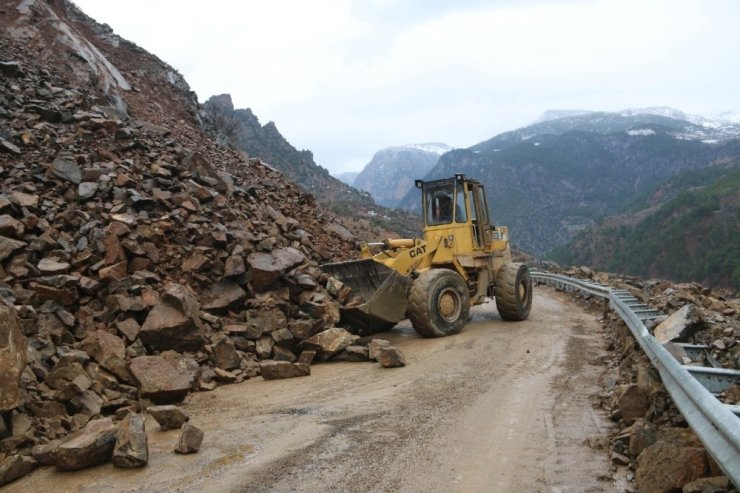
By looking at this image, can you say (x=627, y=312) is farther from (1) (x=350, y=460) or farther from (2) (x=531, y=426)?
(1) (x=350, y=460)

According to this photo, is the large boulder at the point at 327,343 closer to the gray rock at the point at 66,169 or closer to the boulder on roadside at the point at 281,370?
the boulder on roadside at the point at 281,370

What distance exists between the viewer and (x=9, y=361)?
453 cm

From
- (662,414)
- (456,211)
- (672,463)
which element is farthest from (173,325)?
(456,211)

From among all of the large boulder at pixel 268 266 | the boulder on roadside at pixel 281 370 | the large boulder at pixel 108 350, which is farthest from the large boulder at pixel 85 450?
the large boulder at pixel 268 266

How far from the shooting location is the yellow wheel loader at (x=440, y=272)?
9547 mm

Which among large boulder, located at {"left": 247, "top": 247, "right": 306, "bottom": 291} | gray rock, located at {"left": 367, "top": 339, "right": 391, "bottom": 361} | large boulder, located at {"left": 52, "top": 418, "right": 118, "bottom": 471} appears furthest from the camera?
large boulder, located at {"left": 247, "top": 247, "right": 306, "bottom": 291}

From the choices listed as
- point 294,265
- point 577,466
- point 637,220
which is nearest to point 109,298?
point 294,265

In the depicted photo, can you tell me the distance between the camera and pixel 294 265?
31.2 ft

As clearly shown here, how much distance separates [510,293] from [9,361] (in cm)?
920

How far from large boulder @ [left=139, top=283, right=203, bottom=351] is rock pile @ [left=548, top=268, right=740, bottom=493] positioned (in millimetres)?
5187

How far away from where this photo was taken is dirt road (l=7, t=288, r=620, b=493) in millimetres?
3949

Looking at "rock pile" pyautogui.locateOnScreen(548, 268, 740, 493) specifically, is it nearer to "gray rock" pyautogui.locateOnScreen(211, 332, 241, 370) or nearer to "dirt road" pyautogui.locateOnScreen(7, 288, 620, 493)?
"dirt road" pyautogui.locateOnScreen(7, 288, 620, 493)

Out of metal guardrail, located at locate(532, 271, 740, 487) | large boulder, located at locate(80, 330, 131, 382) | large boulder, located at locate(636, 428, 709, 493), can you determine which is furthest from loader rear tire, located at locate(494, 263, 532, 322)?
large boulder, located at locate(636, 428, 709, 493)

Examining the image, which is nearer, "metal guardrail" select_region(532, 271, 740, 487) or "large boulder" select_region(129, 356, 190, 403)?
"metal guardrail" select_region(532, 271, 740, 487)
